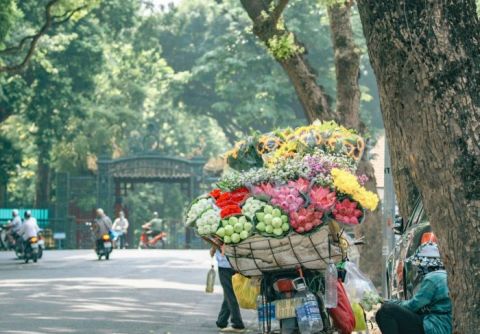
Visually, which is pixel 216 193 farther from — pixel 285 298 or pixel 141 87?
pixel 141 87

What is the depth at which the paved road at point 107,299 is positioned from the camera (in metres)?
15.6

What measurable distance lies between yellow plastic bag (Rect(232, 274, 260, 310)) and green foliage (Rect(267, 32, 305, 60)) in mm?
9523

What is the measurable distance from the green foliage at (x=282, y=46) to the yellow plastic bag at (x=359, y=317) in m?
9.60

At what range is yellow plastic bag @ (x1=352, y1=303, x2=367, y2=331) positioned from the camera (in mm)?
11898

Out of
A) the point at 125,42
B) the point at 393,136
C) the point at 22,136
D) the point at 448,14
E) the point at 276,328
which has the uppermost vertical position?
the point at 125,42

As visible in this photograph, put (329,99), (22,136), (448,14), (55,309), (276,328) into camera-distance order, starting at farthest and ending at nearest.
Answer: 1. (22,136)
2. (329,99)
3. (55,309)
4. (276,328)
5. (448,14)

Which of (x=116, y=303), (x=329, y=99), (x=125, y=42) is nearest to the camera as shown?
(x=116, y=303)

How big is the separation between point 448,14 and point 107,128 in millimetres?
52057

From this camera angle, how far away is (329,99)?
22500 mm

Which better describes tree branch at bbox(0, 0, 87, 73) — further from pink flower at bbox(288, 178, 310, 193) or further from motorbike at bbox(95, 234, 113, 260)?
pink flower at bbox(288, 178, 310, 193)

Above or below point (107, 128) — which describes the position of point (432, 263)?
below

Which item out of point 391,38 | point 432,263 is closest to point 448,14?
point 391,38

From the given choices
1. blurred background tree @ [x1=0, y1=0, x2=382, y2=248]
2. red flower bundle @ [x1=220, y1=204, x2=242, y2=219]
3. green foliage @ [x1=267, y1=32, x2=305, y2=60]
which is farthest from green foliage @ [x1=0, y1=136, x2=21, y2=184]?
red flower bundle @ [x1=220, y1=204, x2=242, y2=219]

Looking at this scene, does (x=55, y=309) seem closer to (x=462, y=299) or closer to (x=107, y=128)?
(x=462, y=299)
